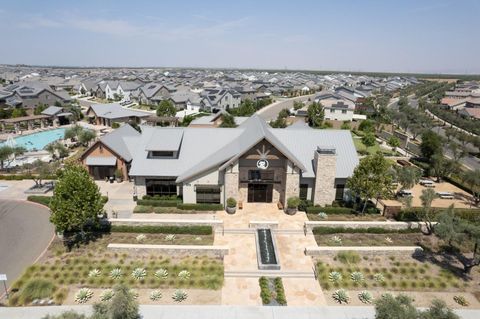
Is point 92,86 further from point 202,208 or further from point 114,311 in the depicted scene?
point 114,311

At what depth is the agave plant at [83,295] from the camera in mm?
22781

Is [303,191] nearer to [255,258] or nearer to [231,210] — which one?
[231,210]

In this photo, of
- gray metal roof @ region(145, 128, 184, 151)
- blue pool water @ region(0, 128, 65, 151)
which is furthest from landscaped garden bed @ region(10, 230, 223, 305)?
blue pool water @ region(0, 128, 65, 151)

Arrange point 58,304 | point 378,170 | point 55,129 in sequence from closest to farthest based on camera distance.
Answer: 1. point 58,304
2. point 378,170
3. point 55,129

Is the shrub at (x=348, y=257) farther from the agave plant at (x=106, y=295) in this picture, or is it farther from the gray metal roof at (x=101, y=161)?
the gray metal roof at (x=101, y=161)

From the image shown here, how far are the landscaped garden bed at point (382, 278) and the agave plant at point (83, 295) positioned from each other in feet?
59.5

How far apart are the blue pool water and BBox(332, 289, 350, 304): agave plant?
6583cm

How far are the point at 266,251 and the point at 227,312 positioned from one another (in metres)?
7.96

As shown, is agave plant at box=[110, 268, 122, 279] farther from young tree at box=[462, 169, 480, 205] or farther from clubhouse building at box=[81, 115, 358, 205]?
young tree at box=[462, 169, 480, 205]

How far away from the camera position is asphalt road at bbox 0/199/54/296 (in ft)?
89.3

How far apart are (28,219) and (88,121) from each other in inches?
2430

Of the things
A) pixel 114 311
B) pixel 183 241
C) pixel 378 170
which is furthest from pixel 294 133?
pixel 114 311

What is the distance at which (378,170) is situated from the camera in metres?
34.1

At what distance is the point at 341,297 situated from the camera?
2330 centimetres
